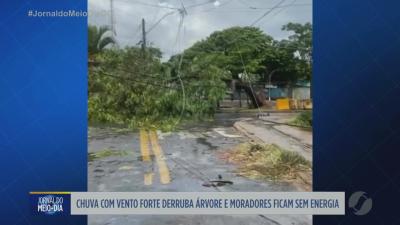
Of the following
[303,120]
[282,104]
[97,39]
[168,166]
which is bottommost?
[168,166]

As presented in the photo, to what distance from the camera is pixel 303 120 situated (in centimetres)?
274

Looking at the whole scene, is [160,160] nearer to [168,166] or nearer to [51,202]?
[168,166]

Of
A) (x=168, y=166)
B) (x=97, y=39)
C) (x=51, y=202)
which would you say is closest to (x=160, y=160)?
(x=168, y=166)

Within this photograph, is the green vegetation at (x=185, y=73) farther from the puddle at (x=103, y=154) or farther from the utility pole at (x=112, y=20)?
the puddle at (x=103, y=154)

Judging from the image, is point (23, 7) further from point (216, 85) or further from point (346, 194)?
point (346, 194)

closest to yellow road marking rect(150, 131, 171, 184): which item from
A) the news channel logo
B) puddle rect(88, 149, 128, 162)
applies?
puddle rect(88, 149, 128, 162)

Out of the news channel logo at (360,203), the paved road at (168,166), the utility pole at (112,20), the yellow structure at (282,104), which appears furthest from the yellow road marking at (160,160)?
the news channel logo at (360,203)

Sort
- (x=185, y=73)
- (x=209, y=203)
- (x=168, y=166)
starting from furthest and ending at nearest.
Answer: (x=185, y=73) < (x=168, y=166) < (x=209, y=203)

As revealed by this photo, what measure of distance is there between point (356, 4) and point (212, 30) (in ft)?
2.89

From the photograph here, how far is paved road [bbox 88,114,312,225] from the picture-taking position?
265 cm

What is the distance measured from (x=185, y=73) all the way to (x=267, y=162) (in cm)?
79

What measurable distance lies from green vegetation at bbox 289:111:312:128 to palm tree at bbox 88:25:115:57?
4.20 feet

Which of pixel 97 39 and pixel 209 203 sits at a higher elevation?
pixel 97 39

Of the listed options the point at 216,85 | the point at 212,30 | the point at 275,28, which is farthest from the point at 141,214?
the point at 275,28
